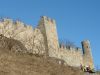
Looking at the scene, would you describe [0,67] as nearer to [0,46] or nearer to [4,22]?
[0,46]

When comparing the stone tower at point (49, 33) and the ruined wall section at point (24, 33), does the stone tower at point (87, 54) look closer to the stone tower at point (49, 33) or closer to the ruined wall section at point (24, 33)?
the stone tower at point (49, 33)

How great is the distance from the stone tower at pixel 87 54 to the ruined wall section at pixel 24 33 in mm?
9492

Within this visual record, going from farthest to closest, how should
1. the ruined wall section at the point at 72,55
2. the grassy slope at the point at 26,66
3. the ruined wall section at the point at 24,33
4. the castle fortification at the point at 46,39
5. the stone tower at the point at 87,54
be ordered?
the stone tower at the point at 87,54 < the ruined wall section at the point at 72,55 < the castle fortification at the point at 46,39 < the ruined wall section at the point at 24,33 < the grassy slope at the point at 26,66

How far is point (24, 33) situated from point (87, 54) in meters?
15.0

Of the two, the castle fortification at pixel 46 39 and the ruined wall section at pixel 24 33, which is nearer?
the ruined wall section at pixel 24 33

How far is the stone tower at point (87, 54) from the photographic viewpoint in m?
53.3

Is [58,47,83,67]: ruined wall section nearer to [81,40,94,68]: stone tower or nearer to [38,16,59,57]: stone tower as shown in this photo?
[81,40,94,68]: stone tower

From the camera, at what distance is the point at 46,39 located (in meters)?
46.9

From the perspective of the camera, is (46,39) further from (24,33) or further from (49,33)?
(24,33)

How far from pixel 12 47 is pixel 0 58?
16.7ft

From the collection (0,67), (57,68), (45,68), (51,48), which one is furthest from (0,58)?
(51,48)

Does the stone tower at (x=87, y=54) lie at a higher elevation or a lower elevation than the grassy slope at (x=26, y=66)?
higher

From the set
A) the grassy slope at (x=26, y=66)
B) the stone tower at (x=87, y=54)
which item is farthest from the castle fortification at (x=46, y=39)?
the grassy slope at (x=26, y=66)

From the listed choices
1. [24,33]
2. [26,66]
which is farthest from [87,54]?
[26,66]
